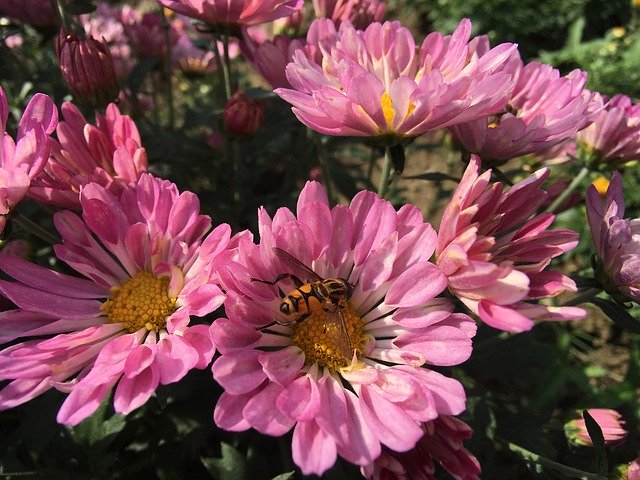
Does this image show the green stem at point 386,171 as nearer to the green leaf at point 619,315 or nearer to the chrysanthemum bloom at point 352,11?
the green leaf at point 619,315

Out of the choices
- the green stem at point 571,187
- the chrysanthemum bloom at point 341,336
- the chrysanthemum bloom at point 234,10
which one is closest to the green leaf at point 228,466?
the chrysanthemum bloom at point 341,336

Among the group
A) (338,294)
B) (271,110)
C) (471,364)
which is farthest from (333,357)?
(271,110)

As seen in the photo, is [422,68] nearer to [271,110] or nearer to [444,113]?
[444,113]

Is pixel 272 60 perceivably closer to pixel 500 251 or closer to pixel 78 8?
pixel 78 8

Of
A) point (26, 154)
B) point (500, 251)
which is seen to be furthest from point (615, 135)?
point (26, 154)

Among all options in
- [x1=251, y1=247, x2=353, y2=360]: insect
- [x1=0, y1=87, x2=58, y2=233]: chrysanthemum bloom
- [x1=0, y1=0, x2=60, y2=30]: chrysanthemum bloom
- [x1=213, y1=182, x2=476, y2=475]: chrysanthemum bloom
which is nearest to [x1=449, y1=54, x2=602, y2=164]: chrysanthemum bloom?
[x1=213, y1=182, x2=476, y2=475]: chrysanthemum bloom

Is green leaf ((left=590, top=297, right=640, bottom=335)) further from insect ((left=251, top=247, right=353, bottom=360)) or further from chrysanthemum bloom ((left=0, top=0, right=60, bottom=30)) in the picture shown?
chrysanthemum bloom ((left=0, top=0, right=60, bottom=30))
